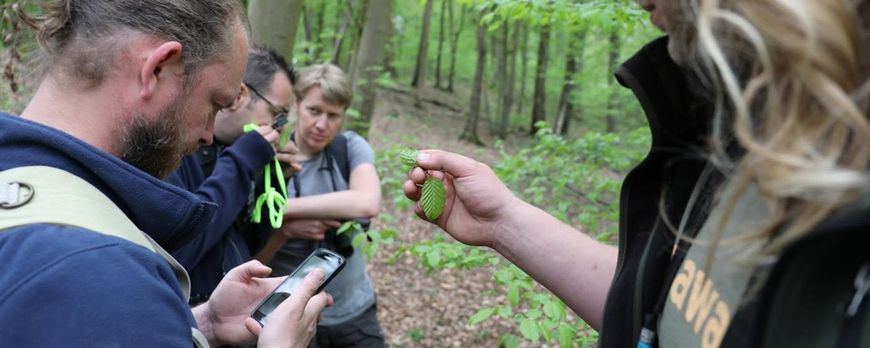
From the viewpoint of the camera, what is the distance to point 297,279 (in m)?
2.13

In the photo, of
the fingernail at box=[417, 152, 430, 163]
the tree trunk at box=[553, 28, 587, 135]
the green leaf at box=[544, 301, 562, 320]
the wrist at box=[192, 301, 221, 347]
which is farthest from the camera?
the tree trunk at box=[553, 28, 587, 135]

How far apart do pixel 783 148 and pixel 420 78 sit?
84.2 ft

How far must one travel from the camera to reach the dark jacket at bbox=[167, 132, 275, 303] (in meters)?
2.54

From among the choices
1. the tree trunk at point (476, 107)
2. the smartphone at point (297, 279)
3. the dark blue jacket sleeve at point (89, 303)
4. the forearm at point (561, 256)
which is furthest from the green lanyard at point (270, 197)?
the tree trunk at point (476, 107)

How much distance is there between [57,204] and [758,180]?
1.33m

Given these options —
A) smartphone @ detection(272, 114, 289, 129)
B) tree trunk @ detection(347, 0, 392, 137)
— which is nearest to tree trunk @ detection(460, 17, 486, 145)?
tree trunk @ detection(347, 0, 392, 137)

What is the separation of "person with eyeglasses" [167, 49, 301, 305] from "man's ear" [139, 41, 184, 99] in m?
0.61

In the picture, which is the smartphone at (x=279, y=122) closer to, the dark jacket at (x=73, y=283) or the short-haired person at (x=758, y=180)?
the dark jacket at (x=73, y=283)

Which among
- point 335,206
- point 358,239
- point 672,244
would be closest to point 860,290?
point 672,244

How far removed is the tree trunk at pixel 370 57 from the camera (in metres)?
8.75

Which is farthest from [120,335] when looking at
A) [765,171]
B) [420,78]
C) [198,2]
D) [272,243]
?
[420,78]

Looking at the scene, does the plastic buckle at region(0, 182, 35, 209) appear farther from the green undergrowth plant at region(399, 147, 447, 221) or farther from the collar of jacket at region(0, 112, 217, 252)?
the green undergrowth plant at region(399, 147, 447, 221)

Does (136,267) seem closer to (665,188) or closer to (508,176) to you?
(665,188)

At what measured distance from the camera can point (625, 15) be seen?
4.35 m
